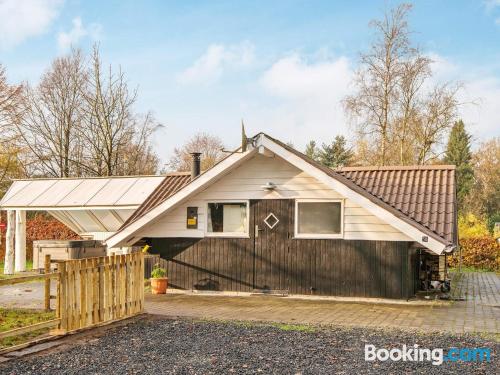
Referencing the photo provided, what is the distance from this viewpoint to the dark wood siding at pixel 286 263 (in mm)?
13383

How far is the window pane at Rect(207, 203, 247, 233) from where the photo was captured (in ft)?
48.3

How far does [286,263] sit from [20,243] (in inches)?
472

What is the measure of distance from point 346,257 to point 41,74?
1145 inches

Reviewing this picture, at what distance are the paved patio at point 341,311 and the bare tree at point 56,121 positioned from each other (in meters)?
23.7

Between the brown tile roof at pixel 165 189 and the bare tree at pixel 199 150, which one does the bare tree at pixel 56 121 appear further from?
the brown tile roof at pixel 165 189

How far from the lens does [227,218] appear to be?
14.8 m

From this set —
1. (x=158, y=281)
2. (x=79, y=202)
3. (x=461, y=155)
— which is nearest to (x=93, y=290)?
(x=158, y=281)

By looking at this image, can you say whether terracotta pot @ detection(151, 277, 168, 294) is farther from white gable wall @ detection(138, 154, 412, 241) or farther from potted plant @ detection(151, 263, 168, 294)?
white gable wall @ detection(138, 154, 412, 241)

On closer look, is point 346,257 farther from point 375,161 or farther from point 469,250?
point 375,161

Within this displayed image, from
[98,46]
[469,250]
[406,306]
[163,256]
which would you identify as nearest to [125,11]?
[163,256]

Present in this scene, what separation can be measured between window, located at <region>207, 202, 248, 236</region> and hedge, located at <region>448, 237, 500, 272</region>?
13405 mm

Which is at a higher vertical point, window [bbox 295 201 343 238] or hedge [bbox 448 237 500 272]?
window [bbox 295 201 343 238]

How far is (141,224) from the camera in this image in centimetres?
1450

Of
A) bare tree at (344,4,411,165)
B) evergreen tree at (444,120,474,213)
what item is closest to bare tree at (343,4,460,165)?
bare tree at (344,4,411,165)
